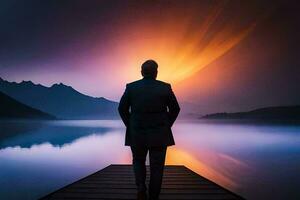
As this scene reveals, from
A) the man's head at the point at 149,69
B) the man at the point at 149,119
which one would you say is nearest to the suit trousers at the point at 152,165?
the man at the point at 149,119

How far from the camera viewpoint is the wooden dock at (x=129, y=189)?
4648 mm

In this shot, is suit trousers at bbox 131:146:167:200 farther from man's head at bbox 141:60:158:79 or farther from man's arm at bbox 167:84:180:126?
man's head at bbox 141:60:158:79

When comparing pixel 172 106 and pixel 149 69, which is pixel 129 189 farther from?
pixel 149 69

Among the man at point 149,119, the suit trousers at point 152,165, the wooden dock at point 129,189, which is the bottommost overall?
the wooden dock at point 129,189

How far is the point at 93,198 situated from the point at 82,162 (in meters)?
11.3

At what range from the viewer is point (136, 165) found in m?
3.85

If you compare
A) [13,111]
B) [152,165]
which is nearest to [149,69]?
[152,165]

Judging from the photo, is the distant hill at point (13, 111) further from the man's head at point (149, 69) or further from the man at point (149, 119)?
the man's head at point (149, 69)

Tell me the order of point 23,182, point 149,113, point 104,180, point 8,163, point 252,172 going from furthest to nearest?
point 8,163 → point 252,172 → point 23,182 → point 104,180 → point 149,113

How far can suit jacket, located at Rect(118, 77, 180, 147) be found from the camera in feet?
11.9

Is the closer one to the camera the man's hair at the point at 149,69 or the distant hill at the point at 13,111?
the man's hair at the point at 149,69

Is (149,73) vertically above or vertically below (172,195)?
above

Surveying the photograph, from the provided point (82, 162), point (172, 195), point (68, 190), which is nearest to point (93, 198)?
point (68, 190)

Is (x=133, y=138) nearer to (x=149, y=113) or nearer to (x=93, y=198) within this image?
(x=149, y=113)
